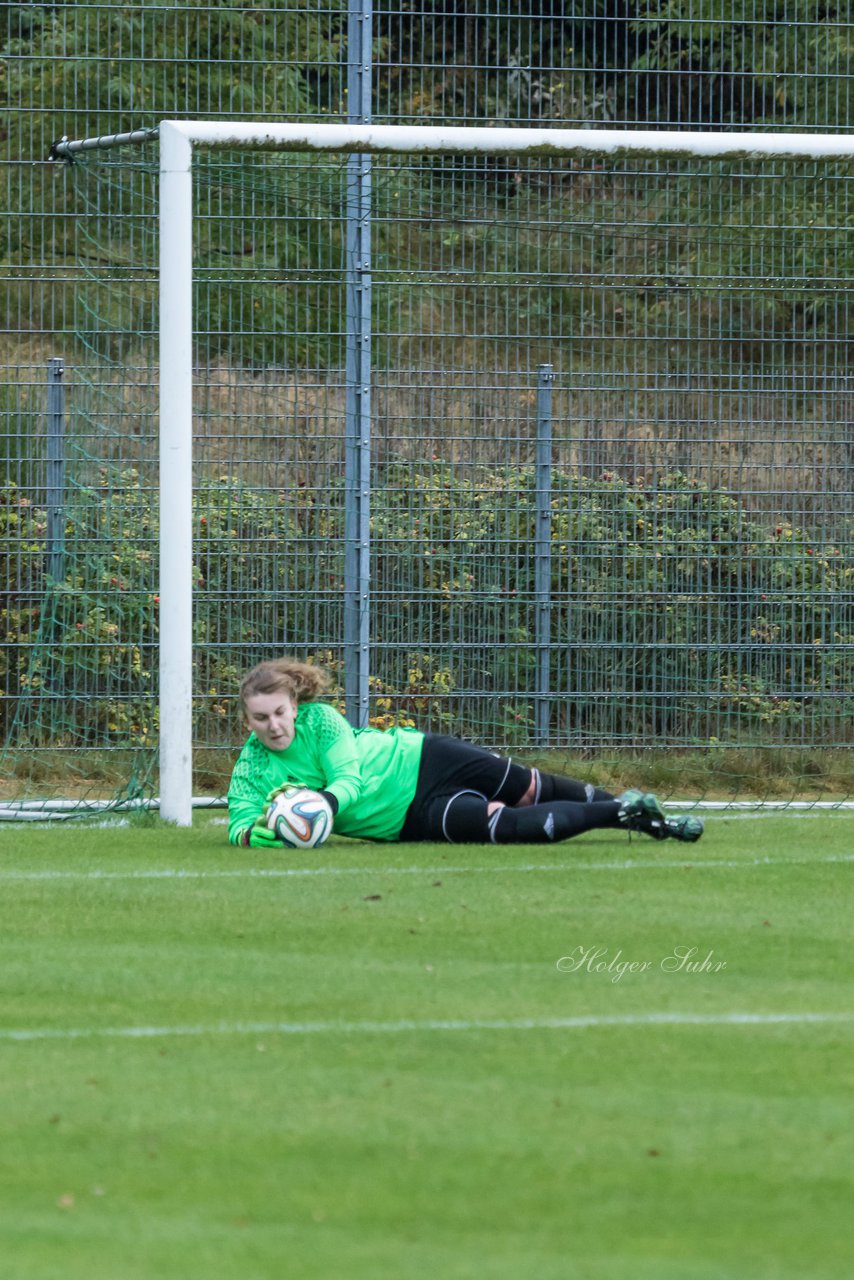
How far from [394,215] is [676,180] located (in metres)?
1.61

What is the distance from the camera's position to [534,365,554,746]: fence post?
9.96m

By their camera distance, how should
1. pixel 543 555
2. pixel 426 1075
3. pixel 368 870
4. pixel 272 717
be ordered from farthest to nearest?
1. pixel 543 555
2. pixel 272 717
3. pixel 368 870
4. pixel 426 1075

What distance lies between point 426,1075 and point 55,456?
6403 mm

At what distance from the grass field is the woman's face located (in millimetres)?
677

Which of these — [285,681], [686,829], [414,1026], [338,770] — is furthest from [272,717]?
[414,1026]

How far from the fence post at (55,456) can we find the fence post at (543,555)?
2341 millimetres

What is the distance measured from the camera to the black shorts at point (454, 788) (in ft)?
24.1

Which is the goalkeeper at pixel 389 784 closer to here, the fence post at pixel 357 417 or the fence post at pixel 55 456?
the fence post at pixel 357 417

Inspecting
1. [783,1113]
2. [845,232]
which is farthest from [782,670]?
[783,1113]

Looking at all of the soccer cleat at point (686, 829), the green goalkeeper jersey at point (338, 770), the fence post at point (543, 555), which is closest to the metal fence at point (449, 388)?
the fence post at point (543, 555)

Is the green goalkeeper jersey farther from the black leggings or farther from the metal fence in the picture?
the metal fence

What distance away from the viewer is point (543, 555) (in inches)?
399

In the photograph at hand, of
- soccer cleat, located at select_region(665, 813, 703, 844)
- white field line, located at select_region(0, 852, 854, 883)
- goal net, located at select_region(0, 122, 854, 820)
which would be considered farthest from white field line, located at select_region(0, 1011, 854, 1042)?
goal net, located at select_region(0, 122, 854, 820)

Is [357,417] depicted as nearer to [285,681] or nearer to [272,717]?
[285,681]
